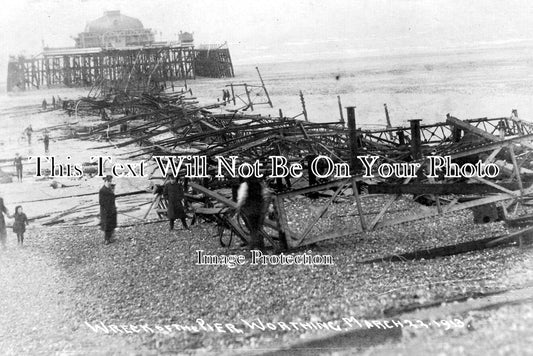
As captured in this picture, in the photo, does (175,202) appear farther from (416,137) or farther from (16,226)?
(416,137)

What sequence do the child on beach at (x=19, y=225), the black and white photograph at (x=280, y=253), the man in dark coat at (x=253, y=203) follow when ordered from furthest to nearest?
the child on beach at (x=19, y=225) → the man in dark coat at (x=253, y=203) → the black and white photograph at (x=280, y=253)

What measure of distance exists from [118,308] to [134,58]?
49.4 m

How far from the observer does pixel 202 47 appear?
222 ft

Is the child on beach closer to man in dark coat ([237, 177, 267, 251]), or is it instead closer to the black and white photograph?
the black and white photograph

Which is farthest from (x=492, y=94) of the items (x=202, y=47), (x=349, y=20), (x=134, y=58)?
(x=202, y=47)

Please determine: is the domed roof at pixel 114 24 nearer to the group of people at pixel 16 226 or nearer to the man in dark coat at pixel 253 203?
the group of people at pixel 16 226

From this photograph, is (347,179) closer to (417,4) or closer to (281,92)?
(417,4)

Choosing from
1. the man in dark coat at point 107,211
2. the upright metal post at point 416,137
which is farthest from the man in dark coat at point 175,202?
the upright metal post at point 416,137

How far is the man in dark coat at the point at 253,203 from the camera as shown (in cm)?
A: 871

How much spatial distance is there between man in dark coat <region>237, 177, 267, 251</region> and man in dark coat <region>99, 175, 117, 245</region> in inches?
134

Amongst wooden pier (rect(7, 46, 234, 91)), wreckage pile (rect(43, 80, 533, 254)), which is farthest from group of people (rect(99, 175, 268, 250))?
wooden pier (rect(7, 46, 234, 91))

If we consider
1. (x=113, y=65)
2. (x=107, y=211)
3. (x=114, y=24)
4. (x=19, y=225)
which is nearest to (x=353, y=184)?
(x=107, y=211)

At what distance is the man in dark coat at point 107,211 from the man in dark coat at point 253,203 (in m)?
3.39

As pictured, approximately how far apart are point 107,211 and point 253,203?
143 inches
